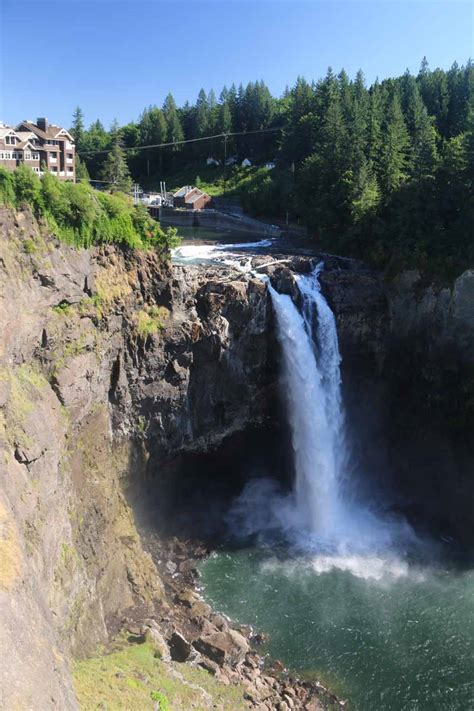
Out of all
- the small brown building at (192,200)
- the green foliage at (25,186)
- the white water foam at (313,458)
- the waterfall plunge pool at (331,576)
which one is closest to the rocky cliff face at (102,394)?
the green foliage at (25,186)

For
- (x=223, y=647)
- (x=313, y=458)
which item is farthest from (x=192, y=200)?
(x=223, y=647)

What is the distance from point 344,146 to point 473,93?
2368cm

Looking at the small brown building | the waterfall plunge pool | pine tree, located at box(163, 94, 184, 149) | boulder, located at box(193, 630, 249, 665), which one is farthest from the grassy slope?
pine tree, located at box(163, 94, 184, 149)

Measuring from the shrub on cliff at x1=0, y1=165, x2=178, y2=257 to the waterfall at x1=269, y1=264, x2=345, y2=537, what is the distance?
316 inches

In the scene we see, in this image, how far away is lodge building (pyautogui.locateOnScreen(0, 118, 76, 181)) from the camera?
3394 cm

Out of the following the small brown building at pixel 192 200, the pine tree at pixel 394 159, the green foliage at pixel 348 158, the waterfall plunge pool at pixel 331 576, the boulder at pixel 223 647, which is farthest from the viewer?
the small brown building at pixel 192 200

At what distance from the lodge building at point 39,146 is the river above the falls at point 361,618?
22.9 metres

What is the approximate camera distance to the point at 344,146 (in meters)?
46.6

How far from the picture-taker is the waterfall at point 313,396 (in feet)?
105

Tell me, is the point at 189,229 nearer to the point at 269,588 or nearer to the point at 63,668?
the point at 269,588

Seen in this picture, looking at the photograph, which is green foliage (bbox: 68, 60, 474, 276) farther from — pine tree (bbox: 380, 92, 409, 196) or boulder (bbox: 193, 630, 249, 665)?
boulder (bbox: 193, 630, 249, 665)

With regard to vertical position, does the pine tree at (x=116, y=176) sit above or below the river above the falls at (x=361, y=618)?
above

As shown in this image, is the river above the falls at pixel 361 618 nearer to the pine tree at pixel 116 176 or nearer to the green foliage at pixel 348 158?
the green foliage at pixel 348 158

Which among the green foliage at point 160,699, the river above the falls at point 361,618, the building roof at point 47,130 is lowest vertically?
the river above the falls at point 361,618
